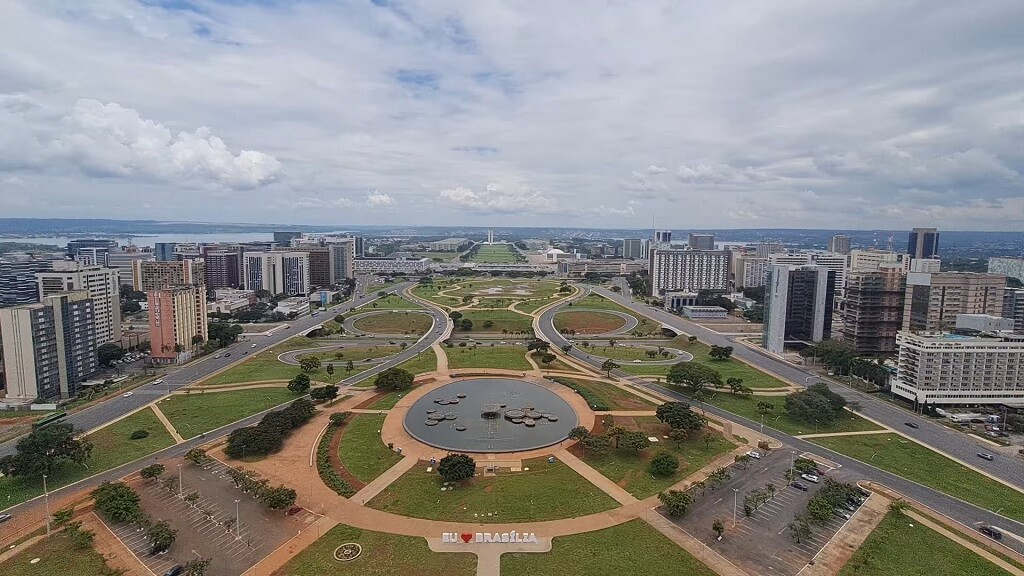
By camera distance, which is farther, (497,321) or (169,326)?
(497,321)

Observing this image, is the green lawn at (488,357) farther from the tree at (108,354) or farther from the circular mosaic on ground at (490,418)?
the tree at (108,354)

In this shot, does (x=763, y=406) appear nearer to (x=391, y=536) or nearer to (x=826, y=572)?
(x=826, y=572)

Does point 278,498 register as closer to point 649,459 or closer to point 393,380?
point 393,380

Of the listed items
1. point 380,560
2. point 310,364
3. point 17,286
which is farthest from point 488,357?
point 17,286

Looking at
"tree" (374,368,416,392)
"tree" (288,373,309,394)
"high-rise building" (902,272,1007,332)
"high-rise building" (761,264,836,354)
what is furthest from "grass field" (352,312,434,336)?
"high-rise building" (902,272,1007,332)

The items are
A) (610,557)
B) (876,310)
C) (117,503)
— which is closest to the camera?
(610,557)

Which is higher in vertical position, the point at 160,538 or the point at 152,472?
the point at 152,472

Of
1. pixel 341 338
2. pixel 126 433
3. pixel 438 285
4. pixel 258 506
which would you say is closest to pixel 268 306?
pixel 341 338

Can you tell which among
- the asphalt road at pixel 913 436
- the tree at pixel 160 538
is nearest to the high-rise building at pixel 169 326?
the tree at pixel 160 538

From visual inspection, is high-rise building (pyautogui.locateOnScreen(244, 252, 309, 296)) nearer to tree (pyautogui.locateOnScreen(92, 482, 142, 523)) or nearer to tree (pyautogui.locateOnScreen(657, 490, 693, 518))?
tree (pyautogui.locateOnScreen(92, 482, 142, 523))
